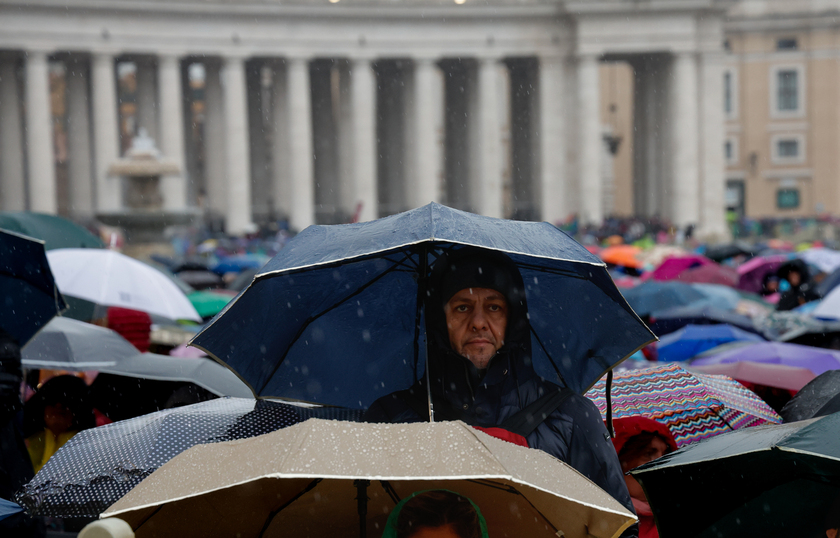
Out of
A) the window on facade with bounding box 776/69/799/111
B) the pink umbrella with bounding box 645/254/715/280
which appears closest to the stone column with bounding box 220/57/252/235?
the pink umbrella with bounding box 645/254/715/280

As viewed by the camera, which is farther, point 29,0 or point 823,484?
point 29,0

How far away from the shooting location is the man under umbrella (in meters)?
4.08

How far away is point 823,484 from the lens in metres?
3.93

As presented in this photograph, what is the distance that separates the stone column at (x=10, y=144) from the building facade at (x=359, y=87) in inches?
2.8

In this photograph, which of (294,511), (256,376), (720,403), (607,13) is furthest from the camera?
(607,13)

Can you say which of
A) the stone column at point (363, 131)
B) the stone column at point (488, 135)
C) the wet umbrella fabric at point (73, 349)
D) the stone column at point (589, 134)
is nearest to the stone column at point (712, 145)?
the stone column at point (589, 134)

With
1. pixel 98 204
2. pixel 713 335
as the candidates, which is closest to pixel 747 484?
pixel 713 335

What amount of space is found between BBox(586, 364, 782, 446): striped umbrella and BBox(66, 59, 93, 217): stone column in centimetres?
4786

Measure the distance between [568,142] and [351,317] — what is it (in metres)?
48.0

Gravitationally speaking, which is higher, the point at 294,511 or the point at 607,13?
the point at 607,13

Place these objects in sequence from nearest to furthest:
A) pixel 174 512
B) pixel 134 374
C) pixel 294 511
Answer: pixel 174 512
pixel 294 511
pixel 134 374

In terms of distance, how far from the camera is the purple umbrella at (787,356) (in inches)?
316

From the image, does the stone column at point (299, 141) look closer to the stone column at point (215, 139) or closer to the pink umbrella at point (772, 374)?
the stone column at point (215, 139)

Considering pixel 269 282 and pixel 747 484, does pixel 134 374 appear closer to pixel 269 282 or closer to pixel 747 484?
pixel 269 282
